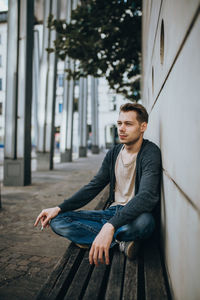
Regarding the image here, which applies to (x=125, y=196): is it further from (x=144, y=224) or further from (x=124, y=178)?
(x=144, y=224)

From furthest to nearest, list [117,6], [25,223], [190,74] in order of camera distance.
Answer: [117,6]
[25,223]
[190,74]

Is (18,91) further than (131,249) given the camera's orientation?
Yes

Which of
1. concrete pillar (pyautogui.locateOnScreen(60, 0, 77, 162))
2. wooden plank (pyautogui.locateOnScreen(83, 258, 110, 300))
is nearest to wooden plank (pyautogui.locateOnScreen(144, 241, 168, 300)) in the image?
wooden plank (pyautogui.locateOnScreen(83, 258, 110, 300))

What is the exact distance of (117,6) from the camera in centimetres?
682

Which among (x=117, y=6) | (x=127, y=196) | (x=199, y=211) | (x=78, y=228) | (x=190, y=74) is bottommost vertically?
(x=78, y=228)

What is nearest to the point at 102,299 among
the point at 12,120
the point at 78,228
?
the point at 78,228

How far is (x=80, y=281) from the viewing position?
1831 mm

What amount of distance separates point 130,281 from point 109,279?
15 centimetres

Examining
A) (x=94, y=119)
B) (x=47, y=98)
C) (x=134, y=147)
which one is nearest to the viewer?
(x=134, y=147)

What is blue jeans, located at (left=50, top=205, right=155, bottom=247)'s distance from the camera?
7.19ft

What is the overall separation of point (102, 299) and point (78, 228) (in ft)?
2.80

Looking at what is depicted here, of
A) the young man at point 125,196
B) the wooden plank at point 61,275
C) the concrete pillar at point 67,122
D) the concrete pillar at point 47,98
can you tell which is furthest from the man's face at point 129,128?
the concrete pillar at point 67,122

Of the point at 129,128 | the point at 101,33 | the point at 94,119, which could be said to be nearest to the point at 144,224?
the point at 129,128

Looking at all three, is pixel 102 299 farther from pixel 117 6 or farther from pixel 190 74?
pixel 117 6
